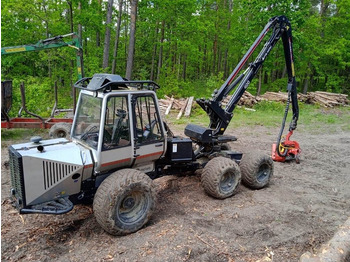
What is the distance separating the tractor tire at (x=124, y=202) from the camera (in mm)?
4359

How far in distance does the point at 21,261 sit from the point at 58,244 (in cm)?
55

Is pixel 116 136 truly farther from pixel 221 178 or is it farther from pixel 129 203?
pixel 221 178

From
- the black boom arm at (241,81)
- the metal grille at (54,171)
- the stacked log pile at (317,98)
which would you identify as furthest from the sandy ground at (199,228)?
the stacked log pile at (317,98)

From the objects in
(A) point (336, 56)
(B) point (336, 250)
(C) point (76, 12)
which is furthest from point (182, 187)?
(A) point (336, 56)

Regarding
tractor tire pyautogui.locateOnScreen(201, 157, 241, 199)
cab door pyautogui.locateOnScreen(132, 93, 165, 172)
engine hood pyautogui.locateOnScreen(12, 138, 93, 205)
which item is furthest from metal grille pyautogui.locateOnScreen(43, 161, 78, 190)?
tractor tire pyautogui.locateOnScreen(201, 157, 241, 199)

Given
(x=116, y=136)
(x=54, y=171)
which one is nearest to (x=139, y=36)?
(x=116, y=136)

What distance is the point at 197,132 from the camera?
6445mm

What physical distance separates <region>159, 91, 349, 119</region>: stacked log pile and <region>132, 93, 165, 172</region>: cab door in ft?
31.0

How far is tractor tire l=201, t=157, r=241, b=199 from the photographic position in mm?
5789

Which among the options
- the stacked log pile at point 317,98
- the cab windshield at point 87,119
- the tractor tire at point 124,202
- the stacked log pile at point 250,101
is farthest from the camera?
the stacked log pile at point 317,98

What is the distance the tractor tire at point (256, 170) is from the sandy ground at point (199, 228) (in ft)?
0.64

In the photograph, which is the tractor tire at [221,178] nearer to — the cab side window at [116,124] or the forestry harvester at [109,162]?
the forestry harvester at [109,162]

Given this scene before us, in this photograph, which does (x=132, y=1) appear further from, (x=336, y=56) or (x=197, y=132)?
(x=336, y=56)

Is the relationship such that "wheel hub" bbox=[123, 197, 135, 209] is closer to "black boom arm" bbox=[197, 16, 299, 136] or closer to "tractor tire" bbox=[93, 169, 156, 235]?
"tractor tire" bbox=[93, 169, 156, 235]
